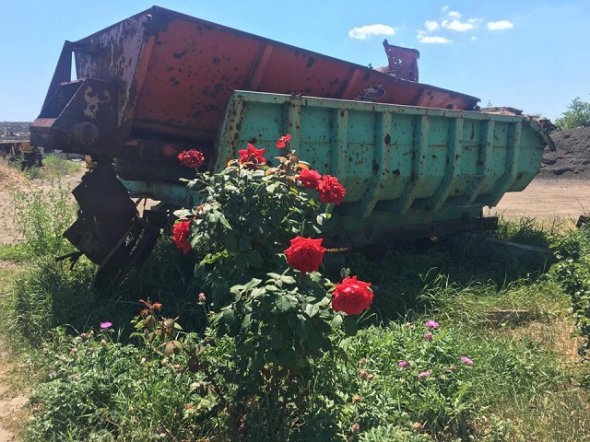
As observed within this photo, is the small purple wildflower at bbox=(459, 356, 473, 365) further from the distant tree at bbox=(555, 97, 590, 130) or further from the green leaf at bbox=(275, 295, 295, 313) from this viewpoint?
the distant tree at bbox=(555, 97, 590, 130)

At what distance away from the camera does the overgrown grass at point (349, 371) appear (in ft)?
7.86

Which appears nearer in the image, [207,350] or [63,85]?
[207,350]

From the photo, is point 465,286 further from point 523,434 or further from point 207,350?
point 207,350

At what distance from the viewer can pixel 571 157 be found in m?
16.3

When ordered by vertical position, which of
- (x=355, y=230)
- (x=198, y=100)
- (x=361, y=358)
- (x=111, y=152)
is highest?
(x=198, y=100)

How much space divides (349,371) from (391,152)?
2559 mm

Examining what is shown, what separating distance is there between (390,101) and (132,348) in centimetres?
388

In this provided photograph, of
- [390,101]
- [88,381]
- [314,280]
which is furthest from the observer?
[390,101]

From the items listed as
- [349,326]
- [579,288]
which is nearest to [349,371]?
[349,326]

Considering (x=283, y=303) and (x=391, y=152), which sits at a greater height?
(x=391, y=152)

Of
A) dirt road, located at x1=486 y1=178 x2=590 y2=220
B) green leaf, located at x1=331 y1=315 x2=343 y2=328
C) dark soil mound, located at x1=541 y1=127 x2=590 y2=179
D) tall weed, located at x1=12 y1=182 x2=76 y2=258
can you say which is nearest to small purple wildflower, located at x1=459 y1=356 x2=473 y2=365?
green leaf, located at x1=331 y1=315 x2=343 y2=328

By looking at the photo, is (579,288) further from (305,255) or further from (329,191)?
(305,255)

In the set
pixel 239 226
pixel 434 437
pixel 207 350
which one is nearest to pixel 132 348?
pixel 207 350

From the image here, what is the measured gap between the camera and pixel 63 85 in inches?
181
